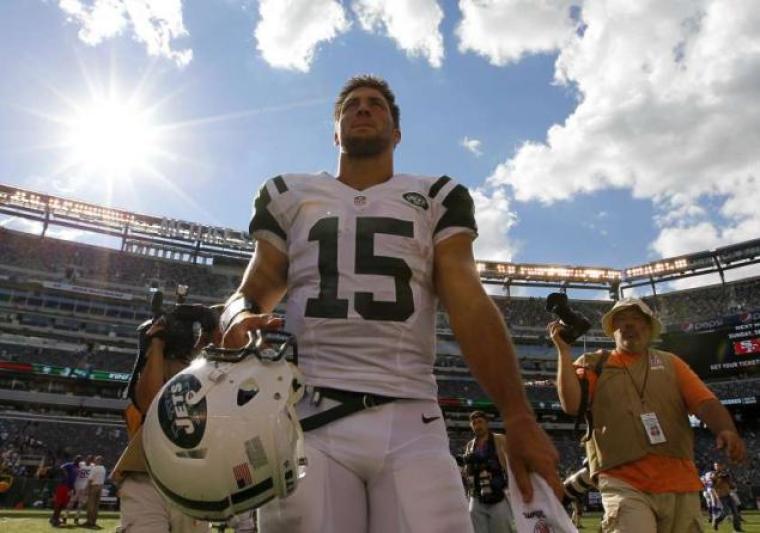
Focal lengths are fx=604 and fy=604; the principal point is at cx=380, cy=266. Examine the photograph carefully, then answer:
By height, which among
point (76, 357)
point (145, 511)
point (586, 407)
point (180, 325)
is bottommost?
point (145, 511)

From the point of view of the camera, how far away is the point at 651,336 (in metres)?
4.68

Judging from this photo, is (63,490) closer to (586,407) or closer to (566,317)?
(586,407)

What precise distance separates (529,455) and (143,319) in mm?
47789

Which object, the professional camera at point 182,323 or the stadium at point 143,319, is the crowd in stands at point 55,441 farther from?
the professional camera at point 182,323

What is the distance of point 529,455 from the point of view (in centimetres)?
176

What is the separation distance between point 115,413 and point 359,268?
4125 cm

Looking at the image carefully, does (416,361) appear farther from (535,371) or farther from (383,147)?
(535,371)

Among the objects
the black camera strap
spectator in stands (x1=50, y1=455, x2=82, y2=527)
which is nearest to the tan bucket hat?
the black camera strap

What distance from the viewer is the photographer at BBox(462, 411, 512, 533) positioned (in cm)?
800

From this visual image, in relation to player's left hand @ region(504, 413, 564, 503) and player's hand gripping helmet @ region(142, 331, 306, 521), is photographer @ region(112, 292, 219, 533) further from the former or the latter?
player's left hand @ region(504, 413, 564, 503)

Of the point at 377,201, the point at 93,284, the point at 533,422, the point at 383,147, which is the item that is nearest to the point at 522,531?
the point at 533,422

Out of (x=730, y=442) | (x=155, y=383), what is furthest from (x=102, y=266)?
(x=730, y=442)

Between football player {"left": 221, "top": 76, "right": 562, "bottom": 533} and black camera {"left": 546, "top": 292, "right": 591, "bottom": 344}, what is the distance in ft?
4.12

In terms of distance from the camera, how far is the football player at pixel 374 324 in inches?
77.0
